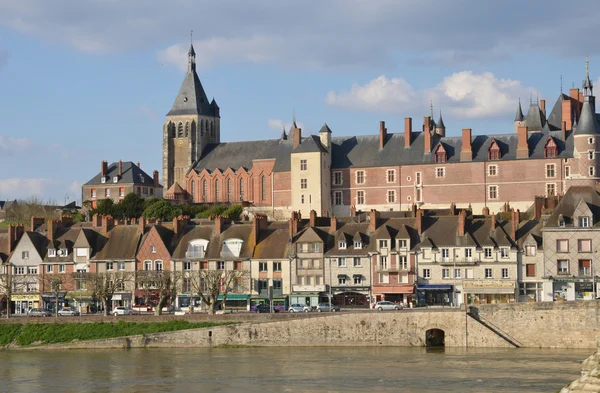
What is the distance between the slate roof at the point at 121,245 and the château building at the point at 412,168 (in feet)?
110

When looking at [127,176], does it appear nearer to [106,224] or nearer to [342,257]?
[106,224]

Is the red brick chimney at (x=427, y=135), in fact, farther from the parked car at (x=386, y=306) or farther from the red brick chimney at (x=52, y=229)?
the parked car at (x=386, y=306)

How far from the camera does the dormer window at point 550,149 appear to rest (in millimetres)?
97750

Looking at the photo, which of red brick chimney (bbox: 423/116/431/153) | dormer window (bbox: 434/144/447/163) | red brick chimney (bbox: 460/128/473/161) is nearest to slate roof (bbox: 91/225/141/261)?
dormer window (bbox: 434/144/447/163)

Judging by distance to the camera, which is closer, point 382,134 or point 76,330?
point 76,330

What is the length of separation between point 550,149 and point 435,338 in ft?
156

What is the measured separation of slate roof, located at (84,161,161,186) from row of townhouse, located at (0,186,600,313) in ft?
151

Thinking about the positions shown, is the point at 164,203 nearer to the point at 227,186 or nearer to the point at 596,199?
the point at 227,186

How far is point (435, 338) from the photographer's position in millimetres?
53500

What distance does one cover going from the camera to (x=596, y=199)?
63.5 meters

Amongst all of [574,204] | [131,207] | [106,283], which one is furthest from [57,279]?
[131,207]

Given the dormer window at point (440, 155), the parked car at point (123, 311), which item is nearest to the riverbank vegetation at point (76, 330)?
the parked car at point (123, 311)

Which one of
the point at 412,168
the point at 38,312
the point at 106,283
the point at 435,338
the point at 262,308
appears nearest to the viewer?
the point at 435,338

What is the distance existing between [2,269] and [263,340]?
23094 mm
